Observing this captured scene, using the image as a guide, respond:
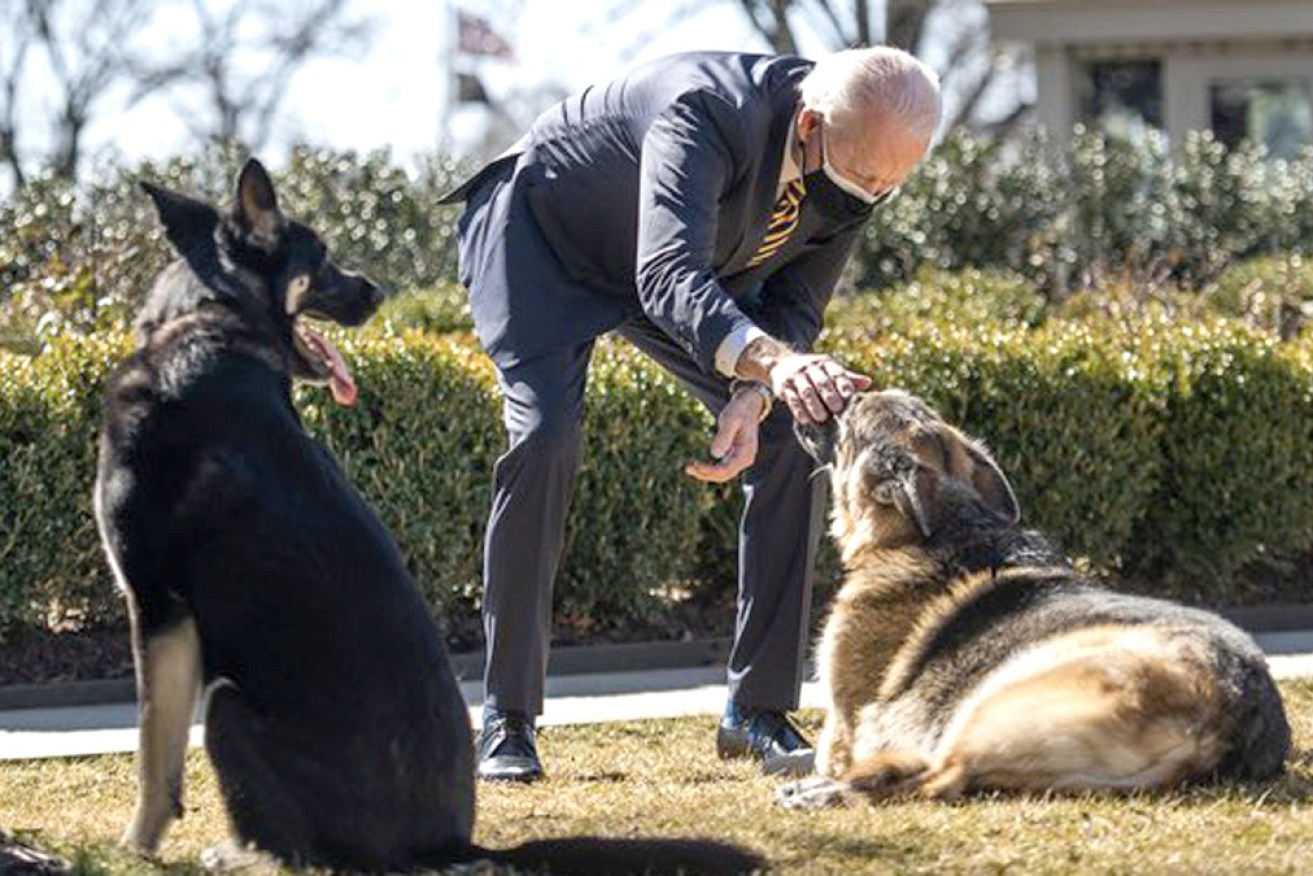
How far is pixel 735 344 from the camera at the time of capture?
18.4ft

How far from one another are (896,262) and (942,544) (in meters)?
10.9

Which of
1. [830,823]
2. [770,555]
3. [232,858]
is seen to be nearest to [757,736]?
[770,555]

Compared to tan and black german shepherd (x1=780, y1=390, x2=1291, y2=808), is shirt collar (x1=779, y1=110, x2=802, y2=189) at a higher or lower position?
higher

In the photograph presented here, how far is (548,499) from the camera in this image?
253 inches

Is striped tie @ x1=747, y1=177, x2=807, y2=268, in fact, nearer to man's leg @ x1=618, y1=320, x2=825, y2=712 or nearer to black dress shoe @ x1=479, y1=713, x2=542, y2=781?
man's leg @ x1=618, y1=320, x2=825, y2=712

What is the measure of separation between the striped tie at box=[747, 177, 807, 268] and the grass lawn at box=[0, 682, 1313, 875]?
156cm

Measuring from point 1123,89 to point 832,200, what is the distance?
1676 cm

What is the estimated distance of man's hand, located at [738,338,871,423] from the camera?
18.2 ft

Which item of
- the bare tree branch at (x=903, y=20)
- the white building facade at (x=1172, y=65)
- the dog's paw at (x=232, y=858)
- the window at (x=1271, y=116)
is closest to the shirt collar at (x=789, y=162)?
the dog's paw at (x=232, y=858)

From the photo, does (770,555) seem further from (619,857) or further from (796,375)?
(619,857)

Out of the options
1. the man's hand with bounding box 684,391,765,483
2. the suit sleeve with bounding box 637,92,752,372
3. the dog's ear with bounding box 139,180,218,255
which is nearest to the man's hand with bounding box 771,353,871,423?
the suit sleeve with bounding box 637,92,752,372

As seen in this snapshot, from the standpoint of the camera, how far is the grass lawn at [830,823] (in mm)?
4969

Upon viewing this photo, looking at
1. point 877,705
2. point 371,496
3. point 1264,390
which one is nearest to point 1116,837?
point 877,705

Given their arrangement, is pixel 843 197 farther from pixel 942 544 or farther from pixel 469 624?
pixel 469 624
